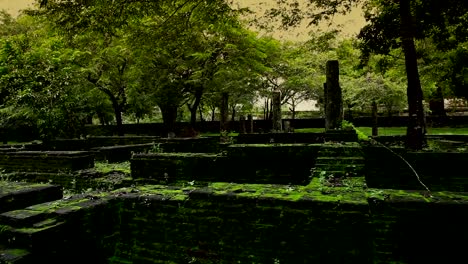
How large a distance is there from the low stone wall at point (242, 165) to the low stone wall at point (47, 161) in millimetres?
2872

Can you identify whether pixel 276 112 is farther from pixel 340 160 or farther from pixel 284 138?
pixel 340 160

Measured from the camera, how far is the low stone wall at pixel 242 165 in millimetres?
6305

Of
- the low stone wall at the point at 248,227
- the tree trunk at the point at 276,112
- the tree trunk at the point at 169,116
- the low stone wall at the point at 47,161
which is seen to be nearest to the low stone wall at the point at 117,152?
the low stone wall at the point at 47,161

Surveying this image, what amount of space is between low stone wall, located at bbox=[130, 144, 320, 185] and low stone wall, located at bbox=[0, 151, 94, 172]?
2872mm

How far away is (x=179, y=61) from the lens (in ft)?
62.6

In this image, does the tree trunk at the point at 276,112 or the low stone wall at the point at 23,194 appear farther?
the tree trunk at the point at 276,112

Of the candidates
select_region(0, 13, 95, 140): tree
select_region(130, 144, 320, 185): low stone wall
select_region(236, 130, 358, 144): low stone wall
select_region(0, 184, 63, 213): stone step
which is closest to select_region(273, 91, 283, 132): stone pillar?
select_region(236, 130, 358, 144): low stone wall

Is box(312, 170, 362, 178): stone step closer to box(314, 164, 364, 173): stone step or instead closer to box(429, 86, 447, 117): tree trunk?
box(314, 164, 364, 173): stone step

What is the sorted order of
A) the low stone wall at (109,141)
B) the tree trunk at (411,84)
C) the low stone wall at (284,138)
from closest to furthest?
the tree trunk at (411,84) → the low stone wall at (284,138) → the low stone wall at (109,141)

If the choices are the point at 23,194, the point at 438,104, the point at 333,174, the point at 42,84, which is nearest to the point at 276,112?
the point at 42,84

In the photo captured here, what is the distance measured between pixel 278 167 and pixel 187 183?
1843 millimetres

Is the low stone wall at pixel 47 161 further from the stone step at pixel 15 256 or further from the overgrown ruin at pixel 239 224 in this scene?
the stone step at pixel 15 256

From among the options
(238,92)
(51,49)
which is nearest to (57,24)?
(51,49)

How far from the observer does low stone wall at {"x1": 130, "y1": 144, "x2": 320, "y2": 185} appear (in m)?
6.30
